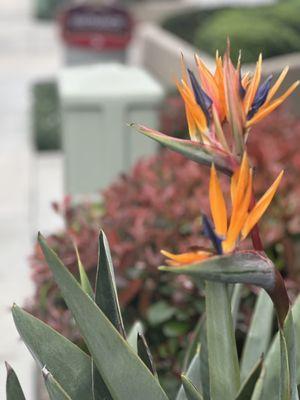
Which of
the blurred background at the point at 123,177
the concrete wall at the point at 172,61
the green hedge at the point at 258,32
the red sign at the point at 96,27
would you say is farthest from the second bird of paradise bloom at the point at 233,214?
the red sign at the point at 96,27

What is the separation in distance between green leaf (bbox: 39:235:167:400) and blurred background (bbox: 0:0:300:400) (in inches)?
11.7

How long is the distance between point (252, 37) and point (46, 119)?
270 cm

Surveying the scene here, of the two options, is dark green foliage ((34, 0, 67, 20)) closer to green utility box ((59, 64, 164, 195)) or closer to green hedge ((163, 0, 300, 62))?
green hedge ((163, 0, 300, 62))

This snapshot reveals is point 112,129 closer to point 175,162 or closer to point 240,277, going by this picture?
point 175,162

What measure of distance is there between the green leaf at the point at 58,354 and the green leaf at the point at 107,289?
9 centimetres

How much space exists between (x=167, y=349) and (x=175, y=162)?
1116 mm

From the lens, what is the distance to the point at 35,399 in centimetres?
456

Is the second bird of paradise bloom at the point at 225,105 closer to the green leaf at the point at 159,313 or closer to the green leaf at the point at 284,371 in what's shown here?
the green leaf at the point at 284,371

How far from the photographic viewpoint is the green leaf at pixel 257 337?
2.53 m

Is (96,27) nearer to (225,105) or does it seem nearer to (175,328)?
(175,328)

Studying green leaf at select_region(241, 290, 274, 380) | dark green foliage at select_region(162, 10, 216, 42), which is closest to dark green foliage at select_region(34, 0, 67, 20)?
dark green foliage at select_region(162, 10, 216, 42)

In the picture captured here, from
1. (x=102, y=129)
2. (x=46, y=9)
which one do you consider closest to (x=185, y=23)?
(x=102, y=129)

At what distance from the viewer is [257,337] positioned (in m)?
2.57

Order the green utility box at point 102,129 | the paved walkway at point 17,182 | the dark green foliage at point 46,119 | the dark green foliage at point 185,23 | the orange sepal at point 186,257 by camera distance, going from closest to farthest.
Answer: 1. the orange sepal at point 186,257
2. the paved walkway at point 17,182
3. the green utility box at point 102,129
4. the dark green foliage at point 46,119
5. the dark green foliage at point 185,23
